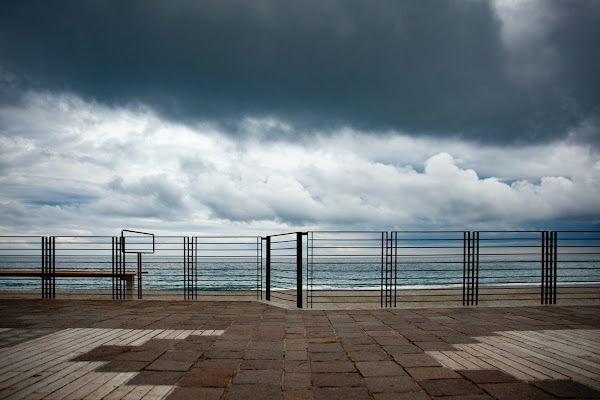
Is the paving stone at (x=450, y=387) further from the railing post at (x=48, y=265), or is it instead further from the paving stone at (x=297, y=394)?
the railing post at (x=48, y=265)

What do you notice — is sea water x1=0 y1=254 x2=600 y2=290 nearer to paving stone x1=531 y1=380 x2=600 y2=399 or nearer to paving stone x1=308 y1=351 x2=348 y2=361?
paving stone x1=308 y1=351 x2=348 y2=361

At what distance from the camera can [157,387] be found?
298 cm

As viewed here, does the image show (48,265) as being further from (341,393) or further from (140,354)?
(341,393)

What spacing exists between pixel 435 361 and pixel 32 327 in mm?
5449

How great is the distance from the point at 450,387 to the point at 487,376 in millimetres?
486

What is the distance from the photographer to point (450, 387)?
298cm

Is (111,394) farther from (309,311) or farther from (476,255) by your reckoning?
(476,255)

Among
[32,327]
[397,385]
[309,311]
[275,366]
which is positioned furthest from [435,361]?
[32,327]

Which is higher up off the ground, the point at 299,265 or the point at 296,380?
the point at 299,265

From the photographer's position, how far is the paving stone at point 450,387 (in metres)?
2.86

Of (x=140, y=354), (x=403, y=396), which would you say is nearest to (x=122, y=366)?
(x=140, y=354)

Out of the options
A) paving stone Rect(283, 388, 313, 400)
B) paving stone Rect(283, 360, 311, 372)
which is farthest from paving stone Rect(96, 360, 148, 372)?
paving stone Rect(283, 388, 313, 400)

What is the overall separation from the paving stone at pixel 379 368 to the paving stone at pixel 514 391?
713 mm

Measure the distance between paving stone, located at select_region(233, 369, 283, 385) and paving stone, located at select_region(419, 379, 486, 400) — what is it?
1224 millimetres
